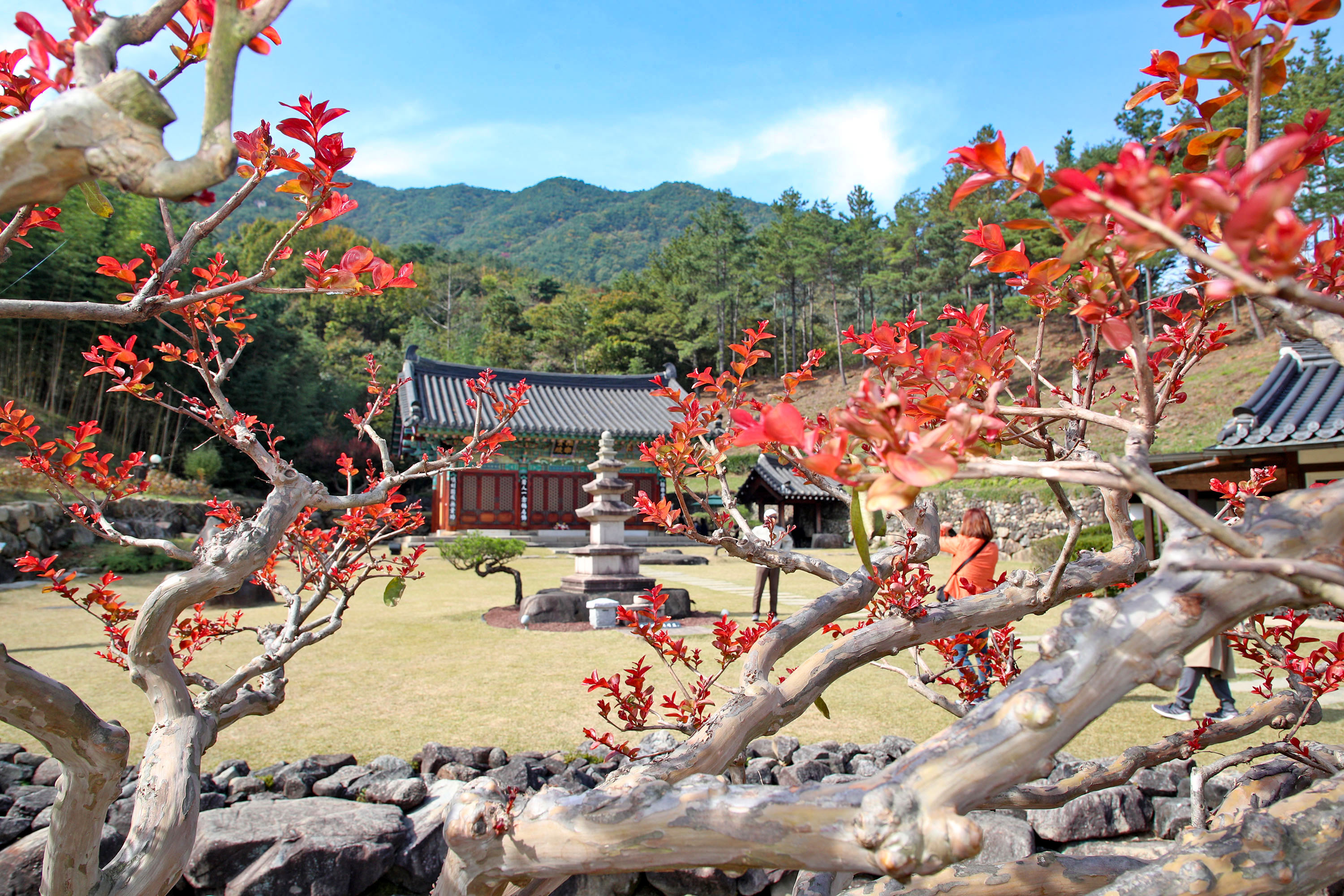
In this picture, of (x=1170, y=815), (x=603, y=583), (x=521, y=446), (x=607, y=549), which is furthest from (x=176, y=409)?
(x=521, y=446)

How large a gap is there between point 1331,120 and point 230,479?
A: 32.2 metres

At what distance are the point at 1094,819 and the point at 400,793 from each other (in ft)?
9.45

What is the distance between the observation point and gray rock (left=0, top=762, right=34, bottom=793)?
338 cm

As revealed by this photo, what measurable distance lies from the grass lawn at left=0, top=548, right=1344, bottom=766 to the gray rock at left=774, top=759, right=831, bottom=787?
532 millimetres

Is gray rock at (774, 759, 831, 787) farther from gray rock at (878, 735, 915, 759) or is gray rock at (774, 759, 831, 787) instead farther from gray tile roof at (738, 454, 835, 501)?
gray tile roof at (738, 454, 835, 501)

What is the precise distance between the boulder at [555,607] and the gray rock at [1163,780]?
624cm

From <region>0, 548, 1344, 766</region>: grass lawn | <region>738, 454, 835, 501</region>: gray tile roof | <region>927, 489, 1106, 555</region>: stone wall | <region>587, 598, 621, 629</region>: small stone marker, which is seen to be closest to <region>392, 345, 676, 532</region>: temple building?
<region>738, 454, 835, 501</region>: gray tile roof

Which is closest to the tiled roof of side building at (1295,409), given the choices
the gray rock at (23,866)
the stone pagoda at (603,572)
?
the stone pagoda at (603,572)

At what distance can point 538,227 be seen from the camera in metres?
91.8

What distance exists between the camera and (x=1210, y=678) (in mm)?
4422

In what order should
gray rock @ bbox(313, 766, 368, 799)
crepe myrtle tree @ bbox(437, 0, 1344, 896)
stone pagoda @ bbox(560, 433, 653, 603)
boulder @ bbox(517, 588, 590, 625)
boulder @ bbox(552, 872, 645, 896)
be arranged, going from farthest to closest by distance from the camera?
stone pagoda @ bbox(560, 433, 653, 603) → boulder @ bbox(517, 588, 590, 625) → gray rock @ bbox(313, 766, 368, 799) → boulder @ bbox(552, 872, 645, 896) → crepe myrtle tree @ bbox(437, 0, 1344, 896)

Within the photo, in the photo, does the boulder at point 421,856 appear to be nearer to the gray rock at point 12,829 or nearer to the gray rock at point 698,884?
the gray rock at point 698,884

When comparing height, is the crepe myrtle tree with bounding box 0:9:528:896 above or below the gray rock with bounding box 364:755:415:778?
above

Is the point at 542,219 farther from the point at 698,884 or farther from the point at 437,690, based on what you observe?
the point at 698,884
